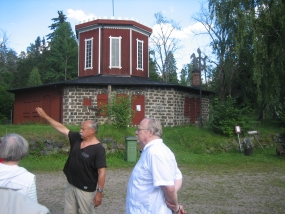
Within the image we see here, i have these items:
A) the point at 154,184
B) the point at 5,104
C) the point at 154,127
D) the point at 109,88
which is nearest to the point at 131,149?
the point at 109,88

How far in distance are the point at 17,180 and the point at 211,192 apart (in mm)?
6478

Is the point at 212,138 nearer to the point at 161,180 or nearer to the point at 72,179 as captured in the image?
the point at 72,179

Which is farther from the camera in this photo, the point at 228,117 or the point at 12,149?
the point at 228,117

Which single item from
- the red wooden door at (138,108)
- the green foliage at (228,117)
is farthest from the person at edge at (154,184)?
the red wooden door at (138,108)

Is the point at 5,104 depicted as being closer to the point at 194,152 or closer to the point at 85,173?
the point at 194,152

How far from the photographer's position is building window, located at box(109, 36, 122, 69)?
79.2 feet

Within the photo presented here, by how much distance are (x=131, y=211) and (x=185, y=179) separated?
7411 millimetres

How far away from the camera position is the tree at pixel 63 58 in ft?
173

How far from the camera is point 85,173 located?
461 centimetres

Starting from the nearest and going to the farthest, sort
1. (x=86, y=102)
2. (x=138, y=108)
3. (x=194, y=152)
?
(x=194, y=152) → (x=86, y=102) → (x=138, y=108)

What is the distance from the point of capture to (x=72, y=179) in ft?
15.2

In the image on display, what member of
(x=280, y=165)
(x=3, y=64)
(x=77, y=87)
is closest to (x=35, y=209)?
(x=280, y=165)

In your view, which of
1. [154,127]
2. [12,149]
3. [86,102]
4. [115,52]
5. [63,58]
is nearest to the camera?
[12,149]

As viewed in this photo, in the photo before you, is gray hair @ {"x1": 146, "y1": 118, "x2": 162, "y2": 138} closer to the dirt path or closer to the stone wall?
the dirt path
